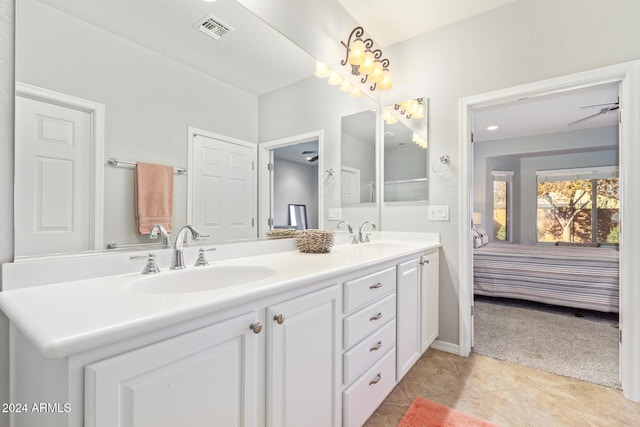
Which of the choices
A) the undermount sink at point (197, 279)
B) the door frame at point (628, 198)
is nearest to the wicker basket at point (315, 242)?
the undermount sink at point (197, 279)

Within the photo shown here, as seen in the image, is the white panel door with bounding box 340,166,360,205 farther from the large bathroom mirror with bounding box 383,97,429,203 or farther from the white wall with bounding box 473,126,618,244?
the white wall with bounding box 473,126,618,244

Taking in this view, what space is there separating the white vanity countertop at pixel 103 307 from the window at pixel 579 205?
6.22m

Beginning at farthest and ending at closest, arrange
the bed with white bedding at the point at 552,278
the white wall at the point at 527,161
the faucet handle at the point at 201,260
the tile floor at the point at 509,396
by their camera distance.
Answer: the white wall at the point at 527,161 < the bed with white bedding at the point at 552,278 < the tile floor at the point at 509,396 < the faucet handle at the point at 201,260

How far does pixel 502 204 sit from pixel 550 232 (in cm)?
94

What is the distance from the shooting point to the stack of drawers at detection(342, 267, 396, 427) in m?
1.29

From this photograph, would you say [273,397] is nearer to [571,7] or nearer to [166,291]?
[166,291]

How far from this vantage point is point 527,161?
18.8 ft

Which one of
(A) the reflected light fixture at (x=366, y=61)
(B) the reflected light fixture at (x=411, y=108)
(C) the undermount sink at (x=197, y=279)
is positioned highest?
(A) the reflected light fixture at (x=366, y=61)

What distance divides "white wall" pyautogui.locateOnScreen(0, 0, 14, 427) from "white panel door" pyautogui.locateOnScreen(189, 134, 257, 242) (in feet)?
1.89

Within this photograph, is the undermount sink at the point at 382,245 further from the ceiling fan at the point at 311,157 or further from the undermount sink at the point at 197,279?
the undermount sink at the point at 197,279

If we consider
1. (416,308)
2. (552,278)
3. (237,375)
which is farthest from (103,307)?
Answer: (552,278)

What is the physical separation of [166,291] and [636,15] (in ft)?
9.25

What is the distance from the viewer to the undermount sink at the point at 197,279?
105 centimetres

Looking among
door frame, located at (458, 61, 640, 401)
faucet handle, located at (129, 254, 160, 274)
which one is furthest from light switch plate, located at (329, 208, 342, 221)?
door frame, located at (458, 61, 640, 401)
